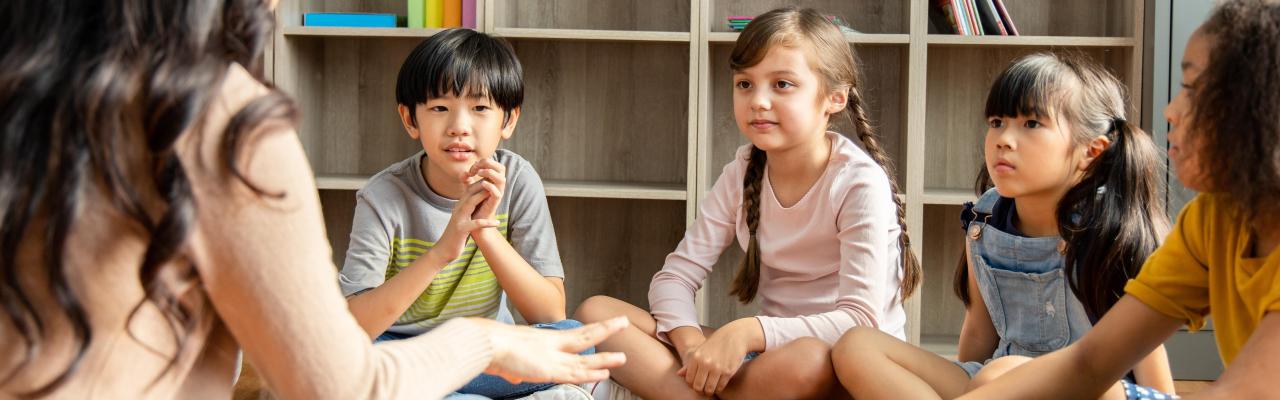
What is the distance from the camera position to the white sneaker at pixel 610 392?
1695 millimetres

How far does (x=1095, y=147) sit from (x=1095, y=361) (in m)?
0.49

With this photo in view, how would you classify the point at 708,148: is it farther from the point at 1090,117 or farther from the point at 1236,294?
the point at 1236,294

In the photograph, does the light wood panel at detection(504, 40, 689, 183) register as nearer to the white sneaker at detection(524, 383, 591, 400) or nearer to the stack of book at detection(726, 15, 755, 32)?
the stack of book at detection(726, 15, 755, 32)

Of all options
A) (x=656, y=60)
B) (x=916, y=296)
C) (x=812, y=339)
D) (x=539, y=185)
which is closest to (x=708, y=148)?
(x=656, y=60)

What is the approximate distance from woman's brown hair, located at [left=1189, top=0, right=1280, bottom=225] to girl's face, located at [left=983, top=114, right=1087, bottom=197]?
1.84ft

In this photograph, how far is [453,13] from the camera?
2488 millimetres

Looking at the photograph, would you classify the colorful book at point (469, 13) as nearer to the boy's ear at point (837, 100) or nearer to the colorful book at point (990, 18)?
the boy's ear at point (837, 100)

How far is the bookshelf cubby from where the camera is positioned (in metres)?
2.69

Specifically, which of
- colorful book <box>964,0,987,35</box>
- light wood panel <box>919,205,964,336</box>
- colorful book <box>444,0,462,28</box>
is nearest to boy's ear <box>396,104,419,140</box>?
colorful book <box>444,0,462,28</box>

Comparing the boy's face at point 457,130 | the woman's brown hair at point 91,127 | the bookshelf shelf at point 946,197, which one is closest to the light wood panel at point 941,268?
the bookshelf shelf at point 946,197

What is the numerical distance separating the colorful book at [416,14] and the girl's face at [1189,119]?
5.99ft

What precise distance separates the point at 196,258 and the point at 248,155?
0.07m

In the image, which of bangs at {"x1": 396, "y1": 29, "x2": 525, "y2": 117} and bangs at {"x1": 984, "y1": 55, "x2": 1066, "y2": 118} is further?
bangs at {"x1": 396, "y1": 29, "x2": 525, "y2": 117}

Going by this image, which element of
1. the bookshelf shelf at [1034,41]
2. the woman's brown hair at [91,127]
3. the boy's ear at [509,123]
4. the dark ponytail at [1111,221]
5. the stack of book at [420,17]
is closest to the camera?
the woman's brown hair at [91,127]
